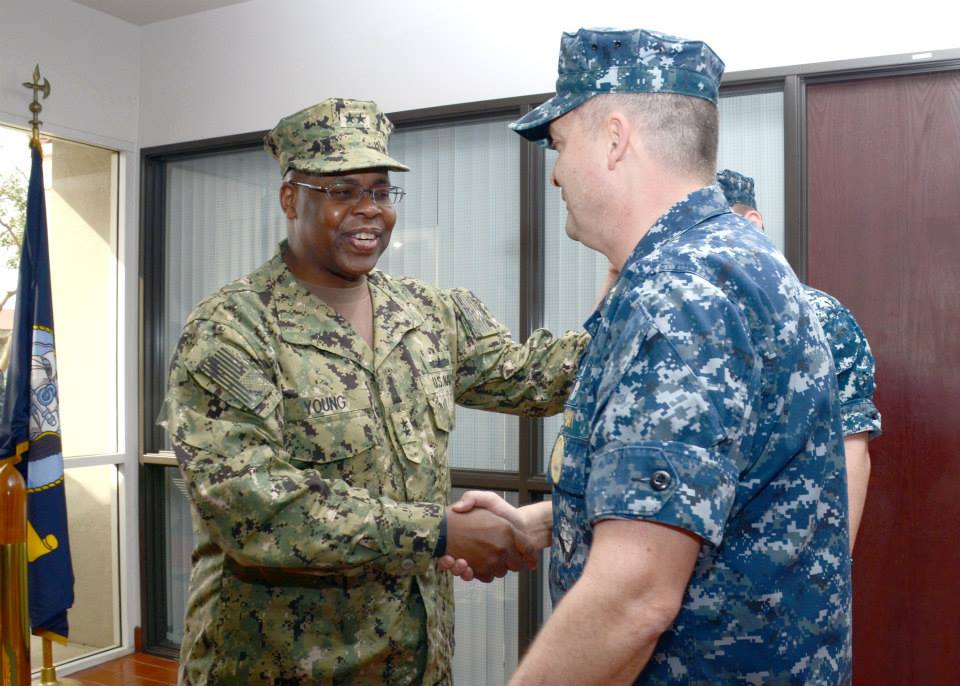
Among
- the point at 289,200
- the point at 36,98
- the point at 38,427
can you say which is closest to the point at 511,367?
the point at 289,200

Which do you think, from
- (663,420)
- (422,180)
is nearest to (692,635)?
(663,420)

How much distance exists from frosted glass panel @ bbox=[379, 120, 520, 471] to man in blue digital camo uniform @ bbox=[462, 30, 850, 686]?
209 cm

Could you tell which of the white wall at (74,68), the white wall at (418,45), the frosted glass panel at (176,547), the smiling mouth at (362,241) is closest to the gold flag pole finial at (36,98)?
the white wall at (74,68)

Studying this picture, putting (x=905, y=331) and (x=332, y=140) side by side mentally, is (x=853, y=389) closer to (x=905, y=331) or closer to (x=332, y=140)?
(x=905, y=331)

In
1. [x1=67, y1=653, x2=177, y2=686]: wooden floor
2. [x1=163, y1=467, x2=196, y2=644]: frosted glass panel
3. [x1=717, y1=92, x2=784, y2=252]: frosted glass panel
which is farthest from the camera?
[x1=163, y1=467, x2=196, y2=644]: frosted glass panel

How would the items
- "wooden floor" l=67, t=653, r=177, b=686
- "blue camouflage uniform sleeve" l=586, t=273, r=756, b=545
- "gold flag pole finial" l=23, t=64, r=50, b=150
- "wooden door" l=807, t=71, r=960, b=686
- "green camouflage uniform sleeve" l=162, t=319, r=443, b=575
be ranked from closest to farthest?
"blue camouflage uniform sleeve" l=586, t=273, r=756, b=545 → "green camouflage uniform sleeve" l=162, t=319, r=443, b=575 → "wooden door" l=807, t=71, r=960, b=686 → "gold flag pole finial" l=23, t=64, r=50, b=150 → "wooden floor" l=67, t=653, r=177, b=686

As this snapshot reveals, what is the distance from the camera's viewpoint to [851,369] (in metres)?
2.03

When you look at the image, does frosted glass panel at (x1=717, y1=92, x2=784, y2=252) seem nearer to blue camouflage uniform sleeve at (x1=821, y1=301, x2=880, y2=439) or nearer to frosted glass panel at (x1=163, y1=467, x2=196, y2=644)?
blue camouflage uniform sleeve at (x1=821, y1=301, x2=880, y2=439)

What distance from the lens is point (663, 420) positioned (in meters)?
0.91

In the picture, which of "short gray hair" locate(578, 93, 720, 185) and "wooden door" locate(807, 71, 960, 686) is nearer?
"short gray hair" locate(578, 93, 720, 185)

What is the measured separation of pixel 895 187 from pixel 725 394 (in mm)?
2103

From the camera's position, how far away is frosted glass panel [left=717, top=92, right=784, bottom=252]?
288cm

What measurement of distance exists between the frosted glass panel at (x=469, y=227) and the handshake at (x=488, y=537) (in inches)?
60.1

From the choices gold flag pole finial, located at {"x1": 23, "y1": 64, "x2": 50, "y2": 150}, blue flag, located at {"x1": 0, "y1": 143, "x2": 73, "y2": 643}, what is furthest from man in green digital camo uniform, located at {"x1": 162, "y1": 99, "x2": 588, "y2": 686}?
gold flag pole finial, located at {"x1": 23, "y1": 64, "x2": 50, "y2": 150}
